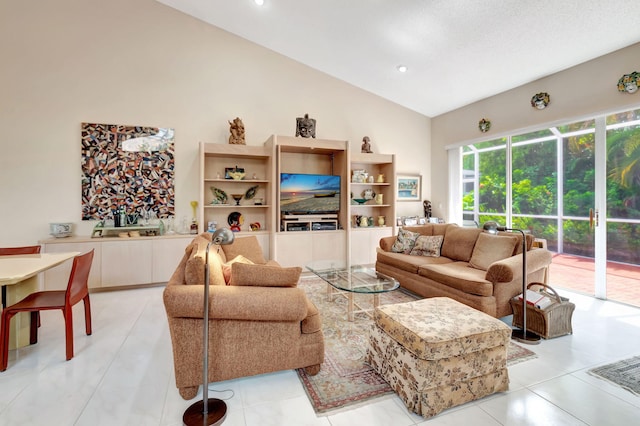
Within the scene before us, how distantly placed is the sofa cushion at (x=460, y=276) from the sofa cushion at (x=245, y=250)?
1.98m

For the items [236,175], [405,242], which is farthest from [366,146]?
[236,175]

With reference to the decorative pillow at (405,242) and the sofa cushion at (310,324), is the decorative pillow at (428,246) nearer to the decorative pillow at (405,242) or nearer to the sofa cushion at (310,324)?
the decorative pillow at (405,242)

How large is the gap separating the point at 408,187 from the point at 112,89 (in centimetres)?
514

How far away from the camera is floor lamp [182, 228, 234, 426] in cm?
163

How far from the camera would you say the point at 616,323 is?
294cm

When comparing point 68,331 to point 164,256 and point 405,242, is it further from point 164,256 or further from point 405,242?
point 405,242

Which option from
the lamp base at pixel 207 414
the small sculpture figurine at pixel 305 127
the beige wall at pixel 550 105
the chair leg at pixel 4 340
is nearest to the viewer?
the lamp base at pixel 207 414

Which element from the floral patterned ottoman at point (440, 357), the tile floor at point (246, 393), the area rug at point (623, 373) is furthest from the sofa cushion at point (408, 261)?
the area rug at point (623, 373)

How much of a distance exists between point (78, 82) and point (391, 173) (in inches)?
192

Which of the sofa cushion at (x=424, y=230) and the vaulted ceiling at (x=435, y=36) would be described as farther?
the sofa cushion at (x=424, y=230)

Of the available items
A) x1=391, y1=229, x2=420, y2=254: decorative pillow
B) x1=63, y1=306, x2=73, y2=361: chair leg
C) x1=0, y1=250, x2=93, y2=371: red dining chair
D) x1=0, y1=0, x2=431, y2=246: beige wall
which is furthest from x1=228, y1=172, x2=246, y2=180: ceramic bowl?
x1=63, y1=306, x2=73, y2=361: chair leg

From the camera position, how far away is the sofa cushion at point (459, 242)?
378cm

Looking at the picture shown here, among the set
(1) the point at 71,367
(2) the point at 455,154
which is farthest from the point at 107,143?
(2) the point at 455,154

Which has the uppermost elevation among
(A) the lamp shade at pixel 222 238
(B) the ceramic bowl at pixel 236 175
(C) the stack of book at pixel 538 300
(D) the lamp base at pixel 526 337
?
(B) the ceramic bowl at pixel 236 175
